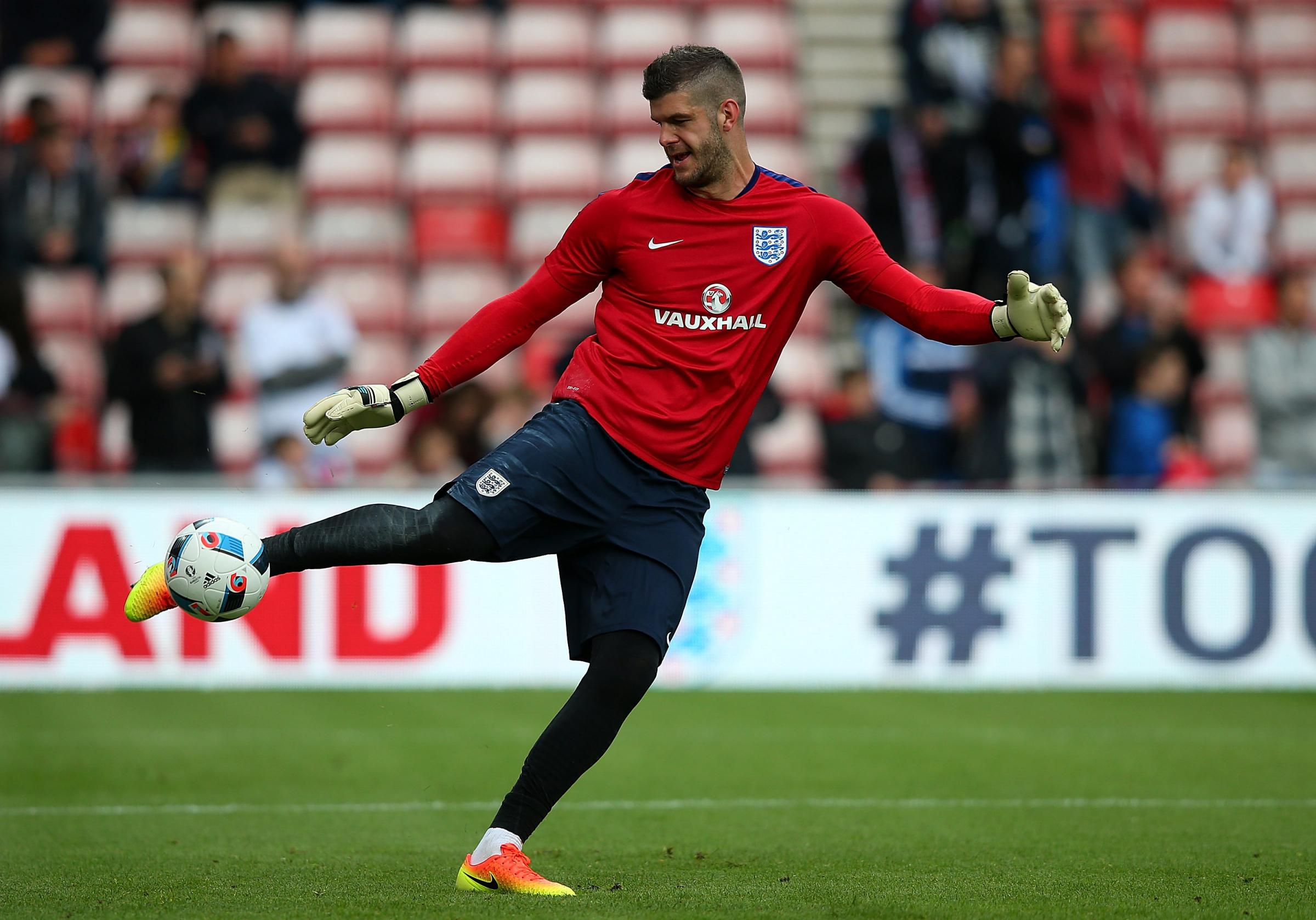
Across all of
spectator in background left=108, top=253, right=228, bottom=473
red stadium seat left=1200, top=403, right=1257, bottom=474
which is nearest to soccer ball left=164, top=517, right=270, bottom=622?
spectator in background left=108, top=253, right=228, bottom=473

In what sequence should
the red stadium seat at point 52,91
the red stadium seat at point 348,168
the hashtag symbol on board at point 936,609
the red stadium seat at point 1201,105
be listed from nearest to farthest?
the hashtag symbol on board at point 936,609
the red stadium seat at point 52,91
the red stadium seat at point 348,168
the red stadium seat at point 1201,105

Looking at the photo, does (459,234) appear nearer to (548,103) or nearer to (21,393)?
(548,103)

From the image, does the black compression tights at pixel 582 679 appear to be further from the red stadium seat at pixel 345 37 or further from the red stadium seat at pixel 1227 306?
the red stadium seat at pixel 345 37

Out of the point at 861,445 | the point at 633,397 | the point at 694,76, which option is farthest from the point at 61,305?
the point at 694,76

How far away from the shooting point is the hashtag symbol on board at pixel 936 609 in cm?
1094

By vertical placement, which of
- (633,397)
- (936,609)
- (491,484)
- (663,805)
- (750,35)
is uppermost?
(750,35)

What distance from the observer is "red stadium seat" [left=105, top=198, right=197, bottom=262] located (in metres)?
14.3

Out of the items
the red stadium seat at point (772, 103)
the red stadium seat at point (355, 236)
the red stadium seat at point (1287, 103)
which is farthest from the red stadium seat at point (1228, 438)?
the red stadium seat at point (355, 236)

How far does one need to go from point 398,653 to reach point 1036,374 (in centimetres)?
480

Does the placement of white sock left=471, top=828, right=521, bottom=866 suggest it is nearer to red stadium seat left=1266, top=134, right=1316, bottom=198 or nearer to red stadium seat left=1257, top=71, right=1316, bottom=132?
red stadium seat left=1266, top=134, right=1316, bottom=198

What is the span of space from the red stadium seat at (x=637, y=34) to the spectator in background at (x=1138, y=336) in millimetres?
4844

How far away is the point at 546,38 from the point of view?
16000 mm

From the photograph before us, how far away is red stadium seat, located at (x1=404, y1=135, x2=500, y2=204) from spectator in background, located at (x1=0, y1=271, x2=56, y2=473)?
147 inches

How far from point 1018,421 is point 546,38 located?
6.04 meters
